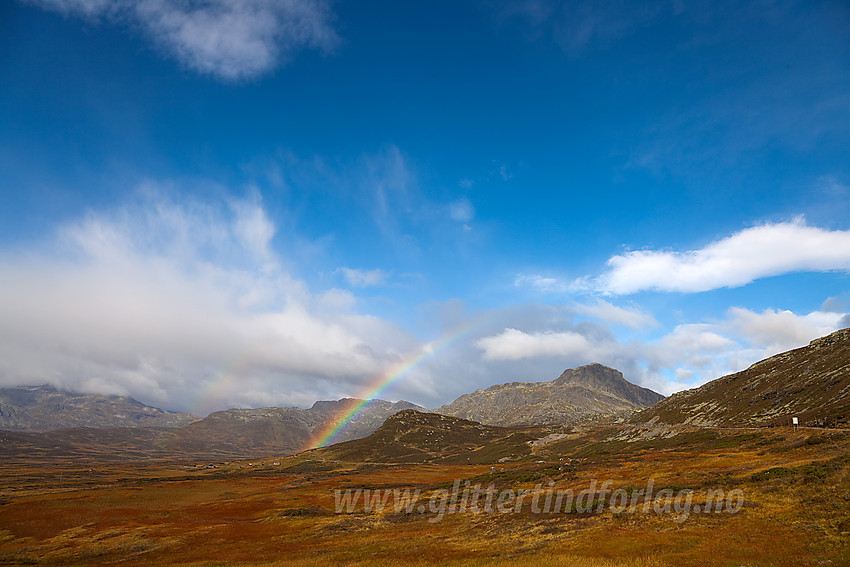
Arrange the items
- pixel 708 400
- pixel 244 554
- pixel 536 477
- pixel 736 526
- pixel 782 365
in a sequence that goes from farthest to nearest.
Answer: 1. pixel 708 400
2. pixel 782 365
3. pixel 536 477
4. pixel 244 554
5. pixel 736 526

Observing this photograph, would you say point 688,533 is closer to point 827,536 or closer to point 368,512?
point 827,536

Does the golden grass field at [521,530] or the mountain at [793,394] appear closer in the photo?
the golden grass field at [521,530]

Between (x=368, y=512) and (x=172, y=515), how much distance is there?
4485 centimetres

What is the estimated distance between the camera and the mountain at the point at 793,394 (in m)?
105

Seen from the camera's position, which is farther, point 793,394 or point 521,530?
point 793,394

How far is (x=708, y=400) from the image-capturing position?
19762 centimetres

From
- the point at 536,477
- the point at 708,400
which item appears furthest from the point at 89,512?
the point at 708,400

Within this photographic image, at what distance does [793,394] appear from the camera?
133625 mm

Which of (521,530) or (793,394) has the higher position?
(793,394)

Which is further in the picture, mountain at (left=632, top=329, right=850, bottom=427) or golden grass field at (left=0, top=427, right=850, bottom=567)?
mountain at (left=632, top=329, right=850, bottom=427)

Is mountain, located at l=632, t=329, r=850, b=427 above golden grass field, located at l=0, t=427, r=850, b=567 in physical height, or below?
above

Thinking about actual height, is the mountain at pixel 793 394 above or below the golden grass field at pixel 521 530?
above

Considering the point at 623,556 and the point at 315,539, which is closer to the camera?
the point at 623,556

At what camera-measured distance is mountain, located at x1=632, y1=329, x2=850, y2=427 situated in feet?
344
